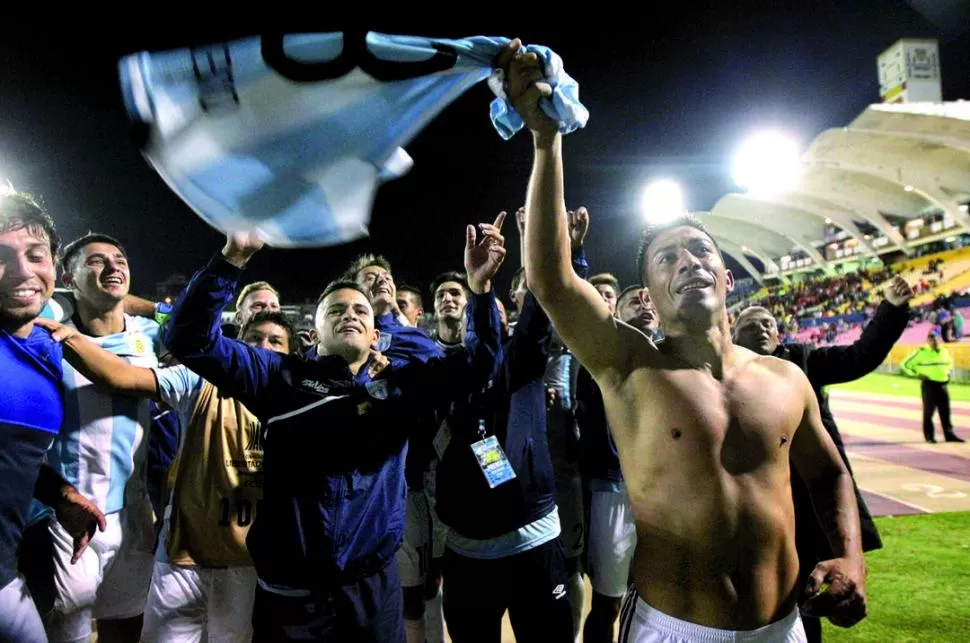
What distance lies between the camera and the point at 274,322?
352 cm

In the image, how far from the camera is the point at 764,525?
6.52 feet

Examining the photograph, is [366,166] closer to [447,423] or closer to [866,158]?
[447,423]

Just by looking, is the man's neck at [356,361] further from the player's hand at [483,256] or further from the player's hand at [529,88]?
the player's hand at [529,88]

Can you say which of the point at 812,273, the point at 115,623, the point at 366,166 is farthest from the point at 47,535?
the point at 812,273

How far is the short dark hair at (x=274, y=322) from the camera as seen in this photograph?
11.5ft

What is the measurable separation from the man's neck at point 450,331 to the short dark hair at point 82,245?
1946 mm

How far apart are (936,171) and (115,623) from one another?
46.9m

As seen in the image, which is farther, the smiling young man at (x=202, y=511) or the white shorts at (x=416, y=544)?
the white shorts at (x=416, y=544)

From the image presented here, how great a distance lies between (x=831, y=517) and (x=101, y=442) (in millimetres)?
3259

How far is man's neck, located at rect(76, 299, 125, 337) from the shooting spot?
127 inches

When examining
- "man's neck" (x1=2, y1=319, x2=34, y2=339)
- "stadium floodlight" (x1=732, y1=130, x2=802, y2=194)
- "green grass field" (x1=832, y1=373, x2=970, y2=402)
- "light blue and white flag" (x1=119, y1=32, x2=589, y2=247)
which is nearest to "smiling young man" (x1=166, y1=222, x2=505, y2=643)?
"light blue and white flag" (x1=119, y1=32, x2=589, y2=247)

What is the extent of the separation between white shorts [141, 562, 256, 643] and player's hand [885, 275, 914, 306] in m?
3.99

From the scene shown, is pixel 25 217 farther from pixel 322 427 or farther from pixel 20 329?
pixel 322 427

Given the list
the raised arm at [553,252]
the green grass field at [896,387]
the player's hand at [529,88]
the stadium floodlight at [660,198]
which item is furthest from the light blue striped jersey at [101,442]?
the stadium floodlight at [660,198]
